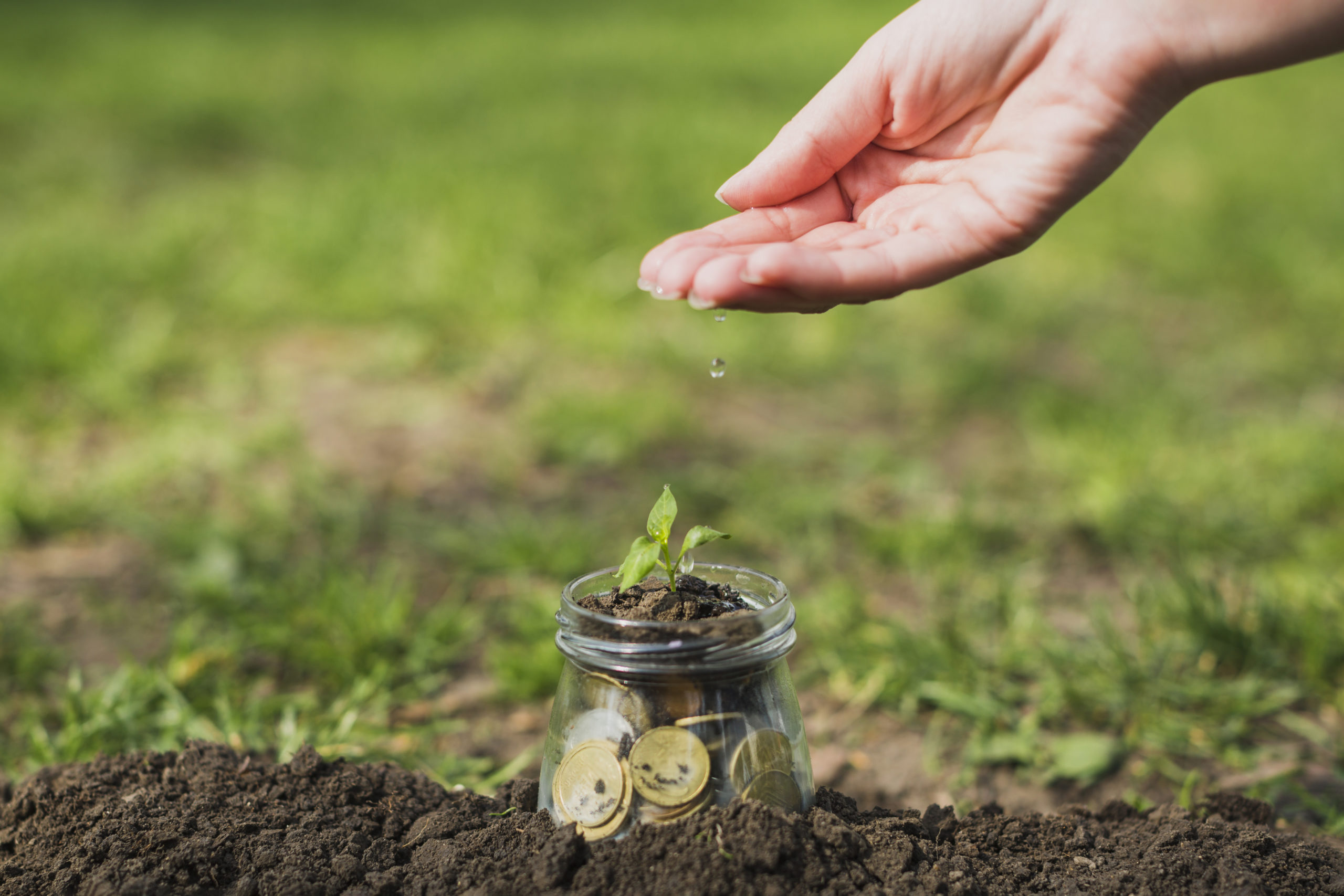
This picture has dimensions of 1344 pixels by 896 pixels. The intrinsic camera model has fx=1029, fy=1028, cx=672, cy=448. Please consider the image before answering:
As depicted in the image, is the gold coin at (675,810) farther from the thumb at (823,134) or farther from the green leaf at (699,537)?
the thumb at (823,134)

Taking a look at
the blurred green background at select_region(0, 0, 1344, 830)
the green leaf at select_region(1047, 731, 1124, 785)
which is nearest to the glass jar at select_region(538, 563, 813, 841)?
the blurred green background at select_region(0, 0, 1344, 830)

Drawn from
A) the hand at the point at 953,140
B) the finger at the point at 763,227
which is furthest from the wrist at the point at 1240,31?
the finger at the point at 763,227

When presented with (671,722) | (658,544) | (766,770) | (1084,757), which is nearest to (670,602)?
(658,544)

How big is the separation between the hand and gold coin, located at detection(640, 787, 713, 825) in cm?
77

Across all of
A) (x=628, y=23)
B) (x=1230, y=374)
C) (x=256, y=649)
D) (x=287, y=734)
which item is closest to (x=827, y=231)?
(x=287, y=734)

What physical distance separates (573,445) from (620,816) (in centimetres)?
267

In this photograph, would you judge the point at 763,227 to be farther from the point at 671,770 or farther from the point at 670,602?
the point at 671,770

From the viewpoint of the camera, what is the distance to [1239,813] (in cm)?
205

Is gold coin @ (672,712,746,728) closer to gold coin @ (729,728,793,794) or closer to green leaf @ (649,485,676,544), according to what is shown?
gold coin @ (729,728,793,794)

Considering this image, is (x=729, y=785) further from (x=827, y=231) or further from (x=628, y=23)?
(x=628, y=23)

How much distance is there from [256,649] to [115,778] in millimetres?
1012

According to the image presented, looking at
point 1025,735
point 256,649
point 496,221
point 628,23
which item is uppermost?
point 628,23

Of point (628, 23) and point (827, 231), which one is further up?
point (628, 23)

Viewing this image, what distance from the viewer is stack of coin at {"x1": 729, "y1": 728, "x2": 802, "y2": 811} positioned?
1.58 meters
